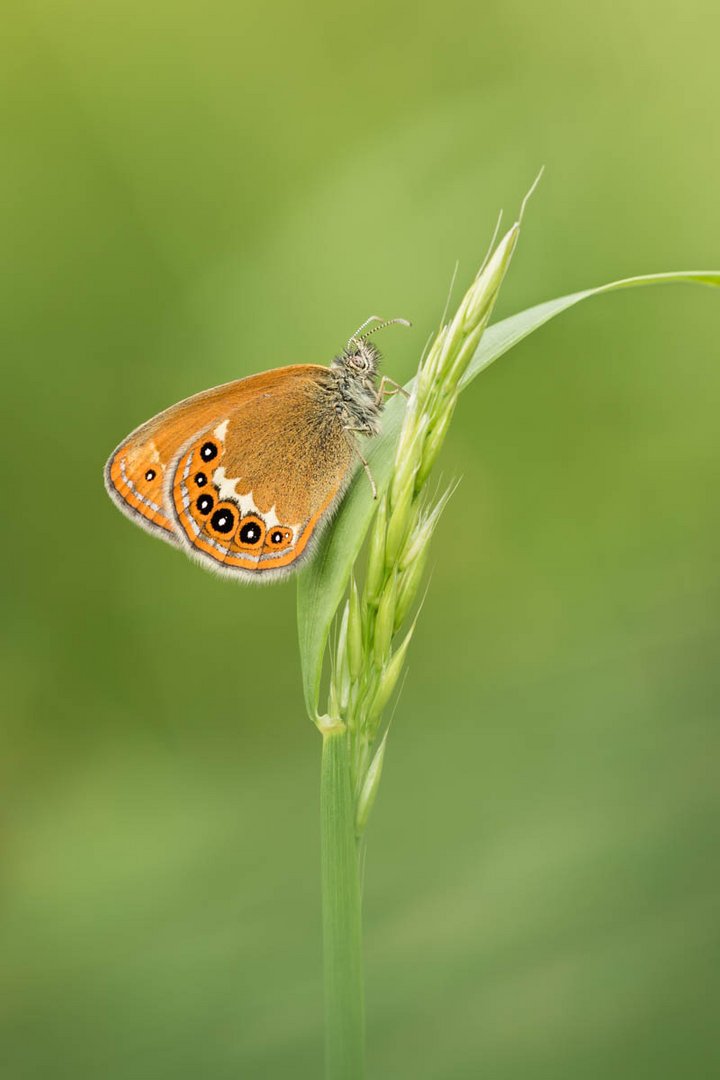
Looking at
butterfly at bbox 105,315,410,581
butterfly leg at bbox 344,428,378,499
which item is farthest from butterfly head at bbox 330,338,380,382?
butterfly leg at bbox 344,428,378,499

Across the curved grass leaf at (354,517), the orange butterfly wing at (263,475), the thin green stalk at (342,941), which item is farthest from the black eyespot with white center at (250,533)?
the thin green stalk at (342,941)

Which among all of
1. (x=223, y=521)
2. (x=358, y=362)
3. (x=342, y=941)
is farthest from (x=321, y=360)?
(x=342, y=941)

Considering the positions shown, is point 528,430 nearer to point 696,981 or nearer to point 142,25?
point 696,981

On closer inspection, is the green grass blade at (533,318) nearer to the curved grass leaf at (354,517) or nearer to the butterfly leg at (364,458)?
the curved grass leaf at (354,517)

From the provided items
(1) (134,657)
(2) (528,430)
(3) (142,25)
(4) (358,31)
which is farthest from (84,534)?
(4) (358,31)

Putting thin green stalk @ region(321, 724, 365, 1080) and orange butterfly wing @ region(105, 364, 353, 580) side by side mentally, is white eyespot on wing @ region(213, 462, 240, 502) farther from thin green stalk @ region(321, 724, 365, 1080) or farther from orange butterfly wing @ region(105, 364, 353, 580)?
thin green stalk @ region(321, 724, 365, 1080)

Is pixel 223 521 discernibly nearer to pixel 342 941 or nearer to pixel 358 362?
pixel 358 362
